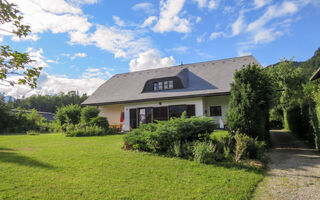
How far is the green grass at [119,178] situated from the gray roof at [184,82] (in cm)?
1074

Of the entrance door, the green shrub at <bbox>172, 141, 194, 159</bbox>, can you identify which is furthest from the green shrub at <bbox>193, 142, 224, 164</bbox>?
the entrance door

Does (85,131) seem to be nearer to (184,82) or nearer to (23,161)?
(23,161)

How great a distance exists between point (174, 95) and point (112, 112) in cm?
796

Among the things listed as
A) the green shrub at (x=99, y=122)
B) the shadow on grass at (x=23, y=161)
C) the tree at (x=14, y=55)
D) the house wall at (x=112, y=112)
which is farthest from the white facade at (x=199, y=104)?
the tree at (x=14, y=55)

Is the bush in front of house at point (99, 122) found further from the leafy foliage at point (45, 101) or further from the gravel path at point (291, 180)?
the leafy foliage at point (45, 101)

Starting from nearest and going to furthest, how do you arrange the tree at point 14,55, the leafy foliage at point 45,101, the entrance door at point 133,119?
the tree at point 14,55
the entrance door at point 133,119
the leafy foliage at point 45,101

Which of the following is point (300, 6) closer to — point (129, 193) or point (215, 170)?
point (215, 170)

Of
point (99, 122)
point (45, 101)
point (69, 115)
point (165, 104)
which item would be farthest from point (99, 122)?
point (45, 101)

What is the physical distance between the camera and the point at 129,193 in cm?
381

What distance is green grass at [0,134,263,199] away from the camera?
12.4ft

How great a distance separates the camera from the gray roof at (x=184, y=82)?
53.8ft

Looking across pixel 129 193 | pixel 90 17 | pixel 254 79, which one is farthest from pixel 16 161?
pixel 254 79

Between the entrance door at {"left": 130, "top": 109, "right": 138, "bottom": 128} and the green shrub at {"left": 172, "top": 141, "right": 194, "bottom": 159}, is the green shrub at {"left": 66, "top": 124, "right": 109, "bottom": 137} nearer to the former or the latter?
the entrance door at {"left": 130, "top": 109, "right": 138, "bottom": 128}

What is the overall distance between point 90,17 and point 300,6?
933 centimetres
